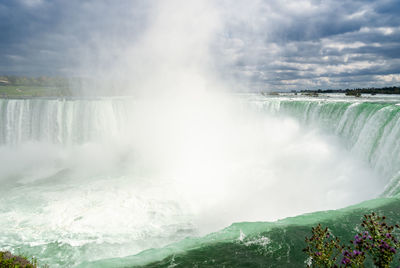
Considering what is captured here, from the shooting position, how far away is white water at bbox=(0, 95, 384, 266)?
777 cm

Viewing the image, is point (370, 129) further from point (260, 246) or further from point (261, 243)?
point (260, 246)

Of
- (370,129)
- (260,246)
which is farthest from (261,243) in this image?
(370,129)

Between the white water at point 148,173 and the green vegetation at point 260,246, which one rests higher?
the green vegetation at point 260,246

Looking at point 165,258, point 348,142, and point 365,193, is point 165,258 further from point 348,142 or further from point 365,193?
point 348,142

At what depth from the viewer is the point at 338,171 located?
36.6 feet

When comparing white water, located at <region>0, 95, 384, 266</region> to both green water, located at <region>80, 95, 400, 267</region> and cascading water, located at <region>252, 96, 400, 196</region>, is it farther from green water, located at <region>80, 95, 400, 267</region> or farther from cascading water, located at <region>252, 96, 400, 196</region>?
green water, located at <region>80, 95, 400, 267</region>

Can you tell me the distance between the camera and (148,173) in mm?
14172

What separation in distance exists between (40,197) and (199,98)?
47.2 feet

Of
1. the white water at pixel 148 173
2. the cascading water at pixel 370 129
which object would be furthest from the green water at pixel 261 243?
the white water at pixel 148 173

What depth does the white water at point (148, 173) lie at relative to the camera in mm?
7766

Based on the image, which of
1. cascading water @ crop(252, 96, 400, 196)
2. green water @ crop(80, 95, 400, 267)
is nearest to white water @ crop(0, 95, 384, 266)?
cascading water @ crop(252, 96, 400, 196)

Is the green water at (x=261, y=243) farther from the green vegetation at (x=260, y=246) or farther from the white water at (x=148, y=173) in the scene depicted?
the white water at (x=148, y=173)

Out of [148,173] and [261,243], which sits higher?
[261,243]

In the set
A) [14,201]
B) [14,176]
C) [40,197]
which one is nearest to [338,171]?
[40,197]
